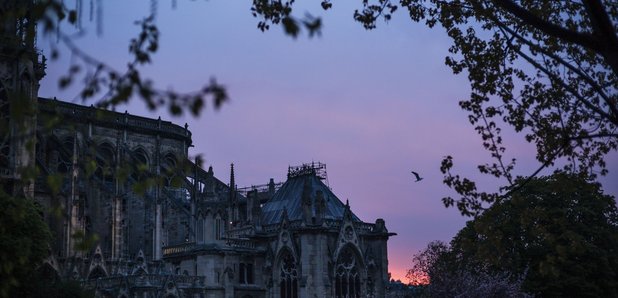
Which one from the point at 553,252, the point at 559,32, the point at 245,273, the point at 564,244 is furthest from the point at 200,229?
the point at 559,32

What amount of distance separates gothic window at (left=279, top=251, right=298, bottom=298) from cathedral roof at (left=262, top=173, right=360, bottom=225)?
2.69 metres

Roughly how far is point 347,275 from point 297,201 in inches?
255

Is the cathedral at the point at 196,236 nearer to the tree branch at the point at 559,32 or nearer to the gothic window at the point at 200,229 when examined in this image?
the gothic window at the point at 200,229

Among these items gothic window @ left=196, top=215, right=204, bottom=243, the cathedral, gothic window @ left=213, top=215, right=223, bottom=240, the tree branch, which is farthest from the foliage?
the tree branch

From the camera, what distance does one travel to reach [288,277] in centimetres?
5384

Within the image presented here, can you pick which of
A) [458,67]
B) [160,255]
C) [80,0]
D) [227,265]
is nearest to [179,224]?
[160,255]

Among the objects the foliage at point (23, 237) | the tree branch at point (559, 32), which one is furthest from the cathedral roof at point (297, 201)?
the tree branch at point (559, 32)

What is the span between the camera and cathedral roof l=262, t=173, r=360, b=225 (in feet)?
186

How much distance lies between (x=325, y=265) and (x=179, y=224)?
42.2ft

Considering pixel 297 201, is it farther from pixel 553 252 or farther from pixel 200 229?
pixel 553 252

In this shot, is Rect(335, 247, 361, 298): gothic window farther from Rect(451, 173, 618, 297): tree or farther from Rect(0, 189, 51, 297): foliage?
Rect(0, 189, 51, 297): foliage

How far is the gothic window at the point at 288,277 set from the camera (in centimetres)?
5344

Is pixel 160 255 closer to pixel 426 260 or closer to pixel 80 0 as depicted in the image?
pixel 426 260

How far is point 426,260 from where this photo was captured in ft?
180
